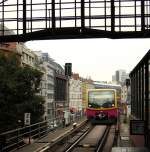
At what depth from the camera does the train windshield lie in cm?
4625

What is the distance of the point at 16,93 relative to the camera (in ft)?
Answer: 142

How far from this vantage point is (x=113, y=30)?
17.9m

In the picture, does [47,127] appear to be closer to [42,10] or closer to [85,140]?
[85,140]

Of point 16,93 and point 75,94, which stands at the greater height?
point 75,94

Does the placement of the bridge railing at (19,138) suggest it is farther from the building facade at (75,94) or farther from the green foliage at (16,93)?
the building facade at (75,94)

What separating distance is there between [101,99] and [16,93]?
7.84 m

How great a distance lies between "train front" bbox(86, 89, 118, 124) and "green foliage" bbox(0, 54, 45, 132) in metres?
4.49

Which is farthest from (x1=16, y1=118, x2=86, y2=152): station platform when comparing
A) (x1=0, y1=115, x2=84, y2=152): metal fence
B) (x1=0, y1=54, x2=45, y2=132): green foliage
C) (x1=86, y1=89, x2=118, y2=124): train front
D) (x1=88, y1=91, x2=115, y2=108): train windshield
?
(x1=88, y1=91, x2=115, y2=108): train windshield

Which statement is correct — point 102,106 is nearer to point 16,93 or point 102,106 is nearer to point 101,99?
point 101,99

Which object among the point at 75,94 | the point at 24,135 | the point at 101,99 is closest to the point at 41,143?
the point at 24,135

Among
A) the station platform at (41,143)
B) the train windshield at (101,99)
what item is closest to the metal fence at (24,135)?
the station platform at (41,143)

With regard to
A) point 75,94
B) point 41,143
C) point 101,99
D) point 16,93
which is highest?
point 75,94

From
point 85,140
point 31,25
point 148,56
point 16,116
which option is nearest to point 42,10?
point 31,25

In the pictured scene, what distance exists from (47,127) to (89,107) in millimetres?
15488
